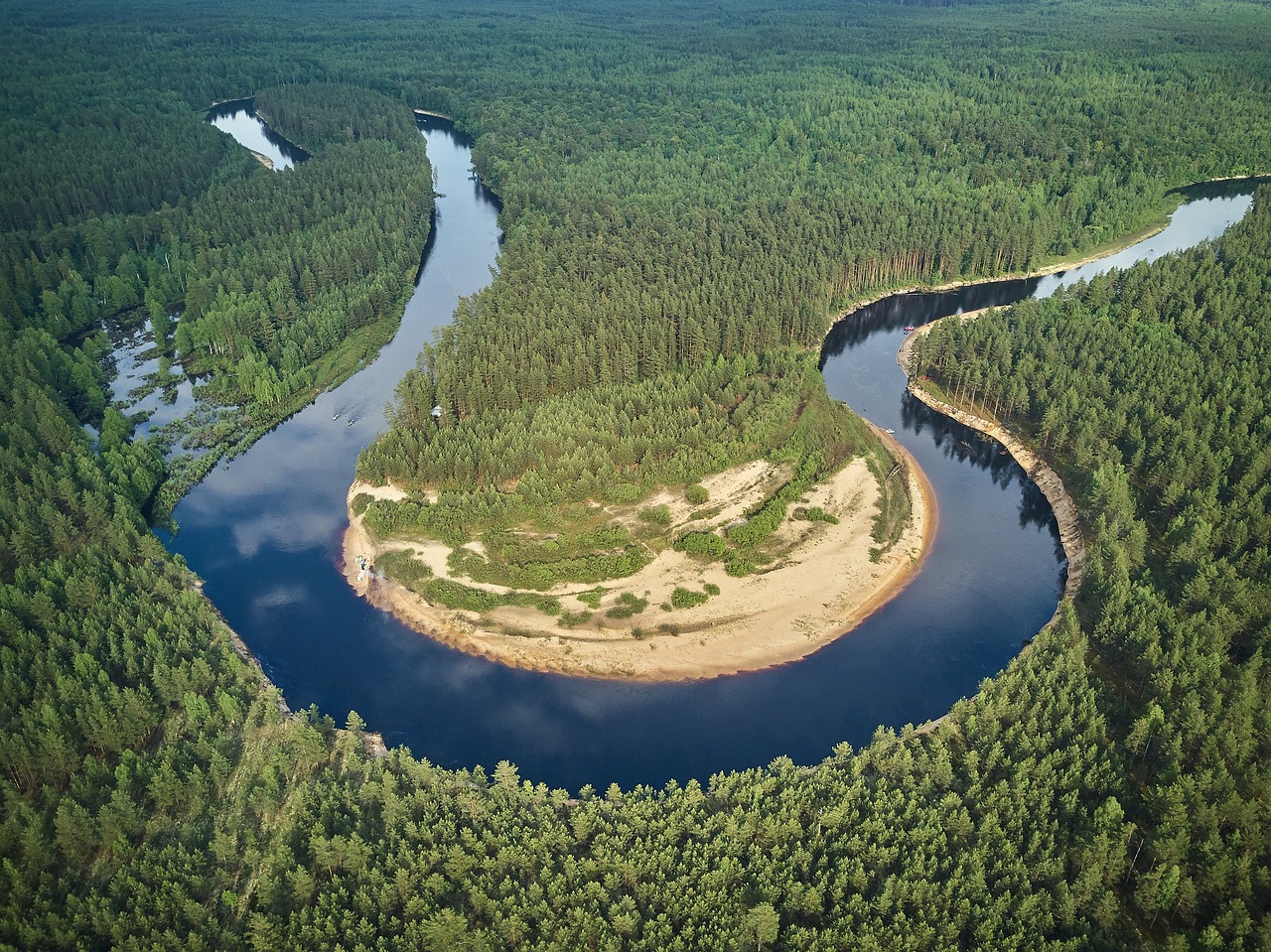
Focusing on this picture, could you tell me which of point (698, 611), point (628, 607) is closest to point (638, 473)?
point (628, 607)

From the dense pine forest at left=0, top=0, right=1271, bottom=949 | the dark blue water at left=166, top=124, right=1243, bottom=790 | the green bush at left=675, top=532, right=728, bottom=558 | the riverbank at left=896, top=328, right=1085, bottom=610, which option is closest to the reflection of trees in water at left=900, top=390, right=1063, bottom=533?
the dark blue water at left=166, top=124, right=1243, bottom=790

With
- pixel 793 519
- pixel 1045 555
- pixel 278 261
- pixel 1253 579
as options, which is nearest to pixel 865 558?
pixel 793 519

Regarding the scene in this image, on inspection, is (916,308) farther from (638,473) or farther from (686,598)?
(686,598)

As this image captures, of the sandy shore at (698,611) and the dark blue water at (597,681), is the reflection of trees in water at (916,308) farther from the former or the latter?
the sandy shore at (698,611)

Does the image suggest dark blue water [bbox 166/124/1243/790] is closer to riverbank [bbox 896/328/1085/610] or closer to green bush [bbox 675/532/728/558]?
riverbank [bbox 896/328/1085/610]

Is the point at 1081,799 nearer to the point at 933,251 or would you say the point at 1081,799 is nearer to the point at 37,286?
the point at 933,251

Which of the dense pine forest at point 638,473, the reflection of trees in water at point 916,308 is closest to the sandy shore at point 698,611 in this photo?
the dense pine forest at point 638,473
